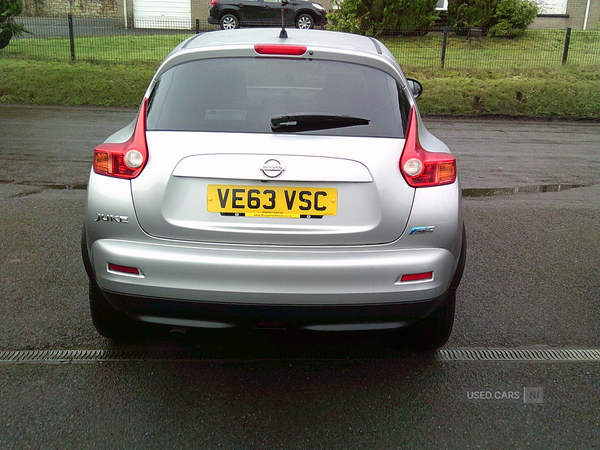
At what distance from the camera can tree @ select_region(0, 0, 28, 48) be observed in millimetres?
15875

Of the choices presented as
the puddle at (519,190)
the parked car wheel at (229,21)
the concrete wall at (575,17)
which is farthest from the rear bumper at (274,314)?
the concrete wall at (575,17)

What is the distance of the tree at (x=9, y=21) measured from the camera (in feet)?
52.1

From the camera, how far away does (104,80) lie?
50.3ft

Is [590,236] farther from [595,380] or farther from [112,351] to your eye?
[112,351]

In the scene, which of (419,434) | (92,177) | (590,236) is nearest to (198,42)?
(92,177)

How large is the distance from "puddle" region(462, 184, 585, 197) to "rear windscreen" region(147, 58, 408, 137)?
4247mm

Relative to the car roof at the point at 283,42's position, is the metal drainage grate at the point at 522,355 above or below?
below

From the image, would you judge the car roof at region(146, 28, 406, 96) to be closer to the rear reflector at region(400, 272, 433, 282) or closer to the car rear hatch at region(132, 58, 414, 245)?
the car rear hatch at region(132, 58, 414, 245)

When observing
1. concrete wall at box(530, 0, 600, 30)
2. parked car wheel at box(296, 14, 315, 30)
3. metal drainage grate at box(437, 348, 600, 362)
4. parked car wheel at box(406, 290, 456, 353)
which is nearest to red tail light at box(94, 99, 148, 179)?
parked car wheel at box(406, 290, 456, 353)

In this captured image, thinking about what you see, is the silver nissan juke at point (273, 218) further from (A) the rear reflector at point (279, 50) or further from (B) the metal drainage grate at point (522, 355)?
(B) the metal drainage grate at point (522, 355)

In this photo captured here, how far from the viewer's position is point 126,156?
279 centimetres

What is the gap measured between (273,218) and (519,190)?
5373mm

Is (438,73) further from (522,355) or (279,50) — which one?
(279,50)

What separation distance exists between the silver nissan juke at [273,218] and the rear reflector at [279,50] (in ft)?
0.86
